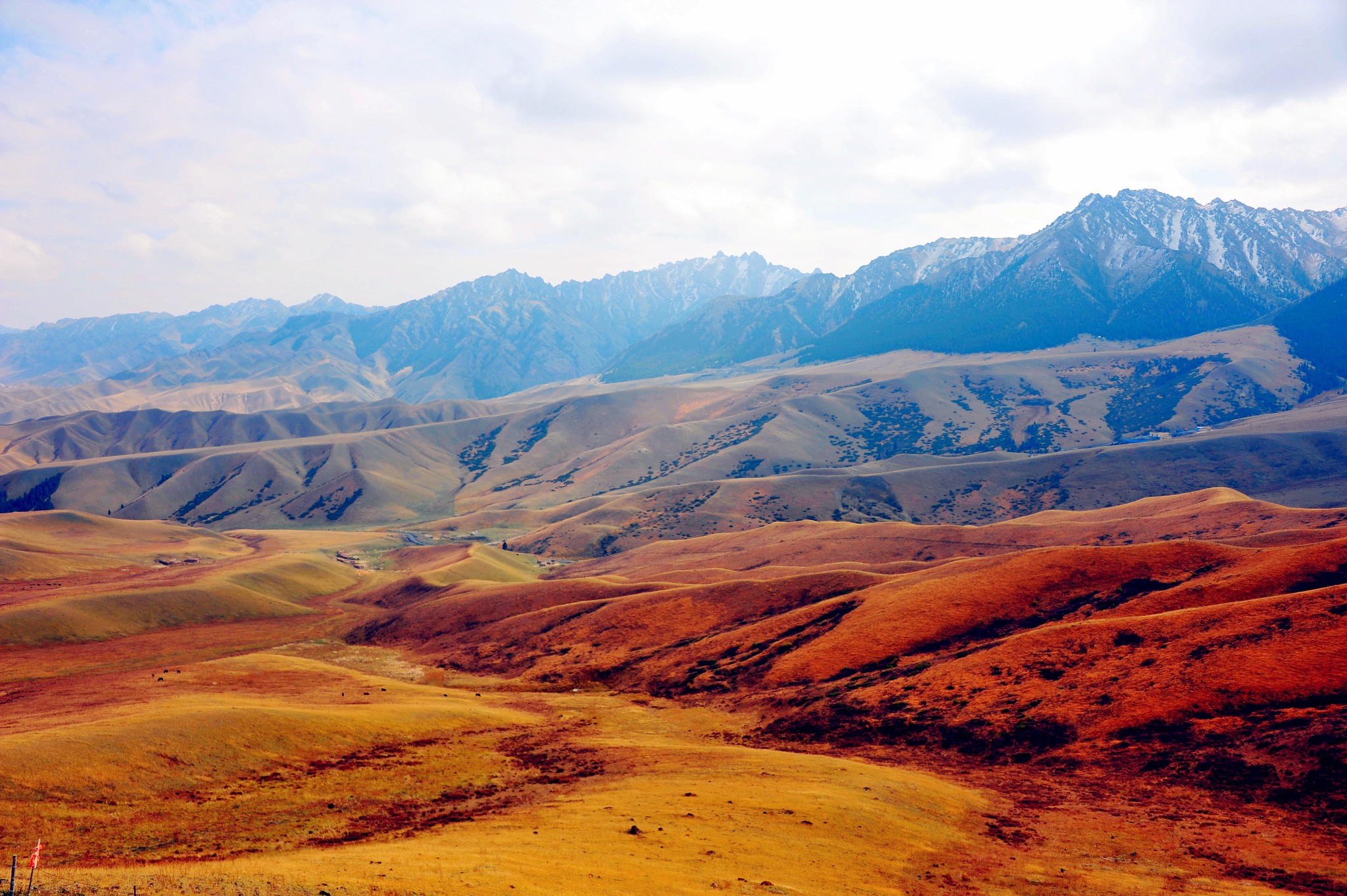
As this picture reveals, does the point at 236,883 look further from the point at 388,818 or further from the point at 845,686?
the point at 845,686

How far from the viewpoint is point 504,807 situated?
1631 inches

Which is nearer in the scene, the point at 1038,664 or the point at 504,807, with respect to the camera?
the point at 504,807

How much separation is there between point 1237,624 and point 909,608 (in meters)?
28.9

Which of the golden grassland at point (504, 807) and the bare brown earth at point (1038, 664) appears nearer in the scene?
the golden grassland at point (504, 807)

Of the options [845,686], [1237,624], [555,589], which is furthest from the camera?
[555,589]

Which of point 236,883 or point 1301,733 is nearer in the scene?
point 236,883

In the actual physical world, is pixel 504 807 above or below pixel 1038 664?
above

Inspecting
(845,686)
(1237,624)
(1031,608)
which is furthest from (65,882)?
(1031,608)

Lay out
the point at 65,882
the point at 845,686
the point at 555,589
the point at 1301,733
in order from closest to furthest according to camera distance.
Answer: the point at 65,882 < the point at 1301,733 < the point at 845,686 < the point at 555,589

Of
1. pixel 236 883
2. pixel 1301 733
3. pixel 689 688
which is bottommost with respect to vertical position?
pixel 689 688

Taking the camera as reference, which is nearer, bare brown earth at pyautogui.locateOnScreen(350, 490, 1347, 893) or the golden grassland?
the golden grassland

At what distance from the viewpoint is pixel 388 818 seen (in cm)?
3884

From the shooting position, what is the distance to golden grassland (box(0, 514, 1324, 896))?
2880 cm

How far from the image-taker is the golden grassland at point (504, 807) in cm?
2880
